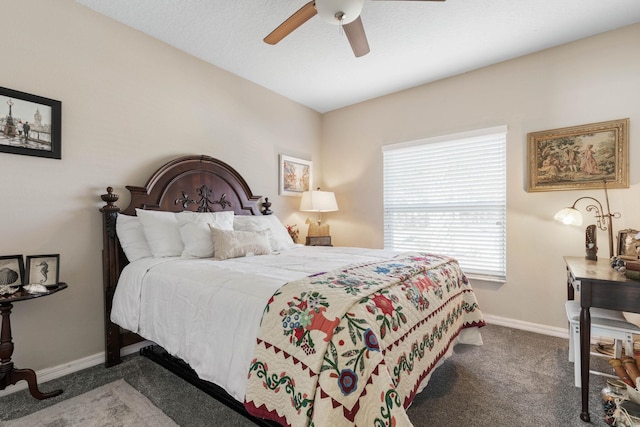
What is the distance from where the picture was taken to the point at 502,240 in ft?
10.3

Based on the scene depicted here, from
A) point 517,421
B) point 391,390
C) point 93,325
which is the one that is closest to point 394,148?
point 517,421

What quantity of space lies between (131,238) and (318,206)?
217cm

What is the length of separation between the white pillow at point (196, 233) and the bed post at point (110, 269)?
1.57 feet

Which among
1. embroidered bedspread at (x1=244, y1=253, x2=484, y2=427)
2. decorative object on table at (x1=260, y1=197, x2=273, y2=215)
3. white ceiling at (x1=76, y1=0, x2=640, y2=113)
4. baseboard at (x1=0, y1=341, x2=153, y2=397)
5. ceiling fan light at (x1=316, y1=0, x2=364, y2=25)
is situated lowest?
baseboard at (x1=0, y1=341, x2=153, y2=397)

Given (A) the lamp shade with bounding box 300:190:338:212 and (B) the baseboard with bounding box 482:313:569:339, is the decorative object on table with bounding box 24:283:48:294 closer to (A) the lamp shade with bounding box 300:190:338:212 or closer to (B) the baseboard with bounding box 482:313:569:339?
(A) the lamp shade with bounding box 300:190:338:212

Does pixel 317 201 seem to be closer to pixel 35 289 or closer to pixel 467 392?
pixel 467 392

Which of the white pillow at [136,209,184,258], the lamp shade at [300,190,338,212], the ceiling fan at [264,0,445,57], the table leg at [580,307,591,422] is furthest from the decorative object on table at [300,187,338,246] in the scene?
the table leg at [580,307,591,422]

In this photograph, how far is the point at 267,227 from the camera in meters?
3.12

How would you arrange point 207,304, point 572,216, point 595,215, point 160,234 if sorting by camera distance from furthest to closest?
point 595,215
point 572,216
point 160,234
point 207,304

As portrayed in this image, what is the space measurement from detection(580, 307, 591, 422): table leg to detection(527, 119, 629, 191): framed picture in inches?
64.0

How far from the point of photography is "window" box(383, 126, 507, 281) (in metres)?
3.18

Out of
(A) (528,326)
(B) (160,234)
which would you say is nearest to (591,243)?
(A) (528,326)

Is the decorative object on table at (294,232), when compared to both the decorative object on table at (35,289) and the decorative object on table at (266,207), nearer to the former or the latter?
the decorative object on table at (266,207)

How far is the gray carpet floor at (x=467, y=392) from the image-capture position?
1636 mm
